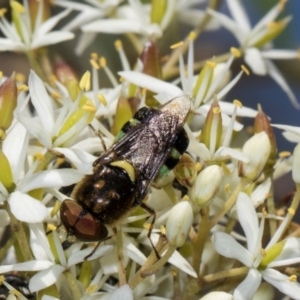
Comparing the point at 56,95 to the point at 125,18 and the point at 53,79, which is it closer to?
the point at 53,79

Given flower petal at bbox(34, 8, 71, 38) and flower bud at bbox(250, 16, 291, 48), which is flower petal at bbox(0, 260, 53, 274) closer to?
flower petal at bbox(34, 8, 71, 38)

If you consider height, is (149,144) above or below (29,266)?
above

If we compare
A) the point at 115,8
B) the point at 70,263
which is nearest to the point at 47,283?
the point at 70,263

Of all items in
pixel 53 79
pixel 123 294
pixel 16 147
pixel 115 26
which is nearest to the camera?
pixel 123 294

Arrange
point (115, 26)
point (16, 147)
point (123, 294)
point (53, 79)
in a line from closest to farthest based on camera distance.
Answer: point (123, 294), point (16, 147), point (53, 79), point (115, 26)

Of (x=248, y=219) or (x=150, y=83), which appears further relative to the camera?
(x=150, y=83)

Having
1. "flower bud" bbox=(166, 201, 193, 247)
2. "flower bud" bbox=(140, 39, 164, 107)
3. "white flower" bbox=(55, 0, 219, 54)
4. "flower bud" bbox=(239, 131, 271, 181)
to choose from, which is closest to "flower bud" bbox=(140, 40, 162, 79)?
"flower bud" bbox=(140, 39, 164, 107)

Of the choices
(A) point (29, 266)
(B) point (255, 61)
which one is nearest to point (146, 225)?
(A) point (29, 266)

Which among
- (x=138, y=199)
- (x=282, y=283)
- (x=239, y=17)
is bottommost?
(x=282, y=283)
